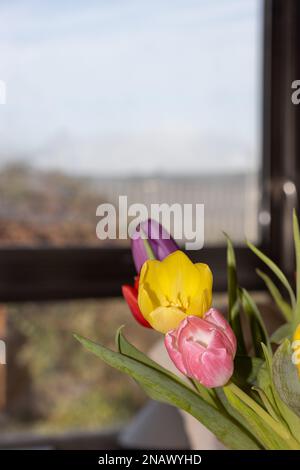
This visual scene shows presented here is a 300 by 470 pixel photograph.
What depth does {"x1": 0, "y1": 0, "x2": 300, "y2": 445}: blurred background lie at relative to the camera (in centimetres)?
249

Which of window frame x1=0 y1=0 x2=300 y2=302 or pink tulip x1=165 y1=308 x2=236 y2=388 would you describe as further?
window frame x1=0 y1=0 x2=300 y2=302

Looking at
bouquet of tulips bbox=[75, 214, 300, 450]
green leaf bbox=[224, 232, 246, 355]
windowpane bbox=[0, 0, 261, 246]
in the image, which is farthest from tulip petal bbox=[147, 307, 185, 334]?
windowpane bbox=[0, 0, 261, 246]

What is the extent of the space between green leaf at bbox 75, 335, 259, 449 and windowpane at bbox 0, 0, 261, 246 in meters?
1.81

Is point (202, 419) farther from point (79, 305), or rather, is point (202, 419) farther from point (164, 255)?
point (79, 305)

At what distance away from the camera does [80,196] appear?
8.42 feet

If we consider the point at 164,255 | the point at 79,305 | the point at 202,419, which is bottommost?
the point at 79,305

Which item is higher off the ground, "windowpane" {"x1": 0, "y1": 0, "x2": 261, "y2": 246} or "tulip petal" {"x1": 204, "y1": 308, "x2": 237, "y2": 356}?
"windowpane" {"x1": 0, "y1": 0, "x2": 261, "y2": 246}

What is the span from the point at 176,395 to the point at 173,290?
9 centimetres

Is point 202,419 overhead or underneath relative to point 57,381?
overhead

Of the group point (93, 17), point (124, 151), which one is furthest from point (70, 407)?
point (93, 17)

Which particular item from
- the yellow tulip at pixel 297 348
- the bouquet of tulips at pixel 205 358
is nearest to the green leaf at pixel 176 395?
the bouquet of tulips at pixel 205 358

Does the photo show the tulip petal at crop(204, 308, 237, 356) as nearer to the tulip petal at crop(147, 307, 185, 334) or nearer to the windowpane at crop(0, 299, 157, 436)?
the tulip petal at crop(147, 307, 185, 334)

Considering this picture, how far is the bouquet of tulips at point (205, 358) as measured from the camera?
56cm

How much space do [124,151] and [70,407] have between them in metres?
0.87
